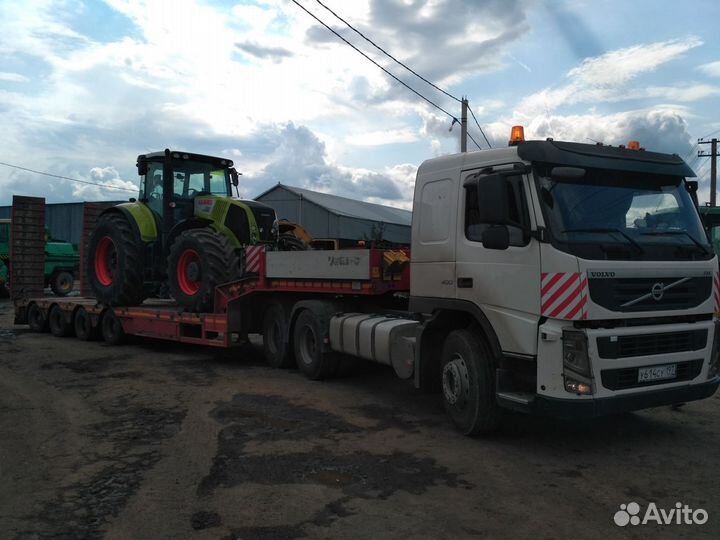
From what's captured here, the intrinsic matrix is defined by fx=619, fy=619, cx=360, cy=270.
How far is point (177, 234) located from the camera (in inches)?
450

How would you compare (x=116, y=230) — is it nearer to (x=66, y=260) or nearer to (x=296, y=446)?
(x=296, y=446)

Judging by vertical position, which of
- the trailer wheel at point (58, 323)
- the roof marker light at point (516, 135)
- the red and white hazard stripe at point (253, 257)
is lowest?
the trailer wheel at point (58, 323)

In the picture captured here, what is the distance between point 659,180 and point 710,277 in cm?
103

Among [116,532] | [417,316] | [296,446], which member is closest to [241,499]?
[116,532]

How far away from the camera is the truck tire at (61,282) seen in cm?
2314

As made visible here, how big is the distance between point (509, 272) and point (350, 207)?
36056 mm

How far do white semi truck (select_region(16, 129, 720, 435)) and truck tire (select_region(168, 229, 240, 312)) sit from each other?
409 cm

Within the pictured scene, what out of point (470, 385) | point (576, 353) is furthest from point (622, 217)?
point (470, 385)

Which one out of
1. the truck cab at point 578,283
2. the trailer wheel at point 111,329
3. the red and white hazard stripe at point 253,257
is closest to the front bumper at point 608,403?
the truck cab at point 578,283

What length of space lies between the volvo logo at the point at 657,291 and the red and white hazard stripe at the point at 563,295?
0.78 m

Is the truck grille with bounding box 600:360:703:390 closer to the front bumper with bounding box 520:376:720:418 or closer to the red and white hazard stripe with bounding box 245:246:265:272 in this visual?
the front bumper with bounding box 520:376:720:418

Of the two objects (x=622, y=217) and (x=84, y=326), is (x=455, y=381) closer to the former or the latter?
(x=622, y=217)

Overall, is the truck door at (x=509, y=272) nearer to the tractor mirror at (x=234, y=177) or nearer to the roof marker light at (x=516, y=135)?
the roof marker light at (x=516, y=135)

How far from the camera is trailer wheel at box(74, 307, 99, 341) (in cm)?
1287
